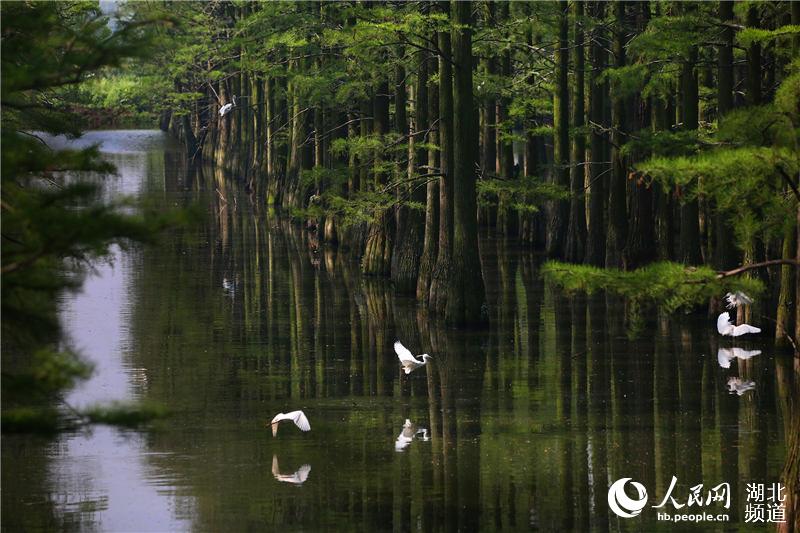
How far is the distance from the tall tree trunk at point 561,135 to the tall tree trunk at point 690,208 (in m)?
A: 5.03

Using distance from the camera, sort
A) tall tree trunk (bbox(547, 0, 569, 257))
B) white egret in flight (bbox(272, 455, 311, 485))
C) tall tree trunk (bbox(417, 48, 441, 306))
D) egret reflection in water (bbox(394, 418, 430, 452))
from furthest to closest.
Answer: tall tree trunk (bbox(547, 0, 569, 257))
tall tree trunk (bbox(417, 48, 441, 306))
egret reflection in water (bbox(394, 418, 430, 452))
white egret in flight (bbox(272, 455, 311, 485))

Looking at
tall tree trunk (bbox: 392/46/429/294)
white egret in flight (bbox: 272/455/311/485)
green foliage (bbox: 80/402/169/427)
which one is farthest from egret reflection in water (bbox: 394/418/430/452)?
tall tree trunk (bbox: 392/46/429/294)

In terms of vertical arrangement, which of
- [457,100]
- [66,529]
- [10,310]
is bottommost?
[66,529]

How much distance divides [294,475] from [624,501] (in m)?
3.44

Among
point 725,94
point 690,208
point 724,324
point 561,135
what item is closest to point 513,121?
point 561,135

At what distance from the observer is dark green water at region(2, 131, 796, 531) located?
46.6ft

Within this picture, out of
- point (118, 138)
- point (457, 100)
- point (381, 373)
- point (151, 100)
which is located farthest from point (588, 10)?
point (118, 138)

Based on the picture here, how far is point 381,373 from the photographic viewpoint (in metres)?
21.5

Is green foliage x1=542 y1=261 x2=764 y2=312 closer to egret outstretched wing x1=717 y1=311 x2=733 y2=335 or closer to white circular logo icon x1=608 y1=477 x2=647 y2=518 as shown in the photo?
white circular logo icon x1=608 y1=477 x2=647 y2=518

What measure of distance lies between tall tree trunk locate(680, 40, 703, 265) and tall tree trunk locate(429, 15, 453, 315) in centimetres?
405

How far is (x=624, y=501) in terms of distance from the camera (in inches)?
559

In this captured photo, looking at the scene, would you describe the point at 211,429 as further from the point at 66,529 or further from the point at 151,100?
the point at 151,100

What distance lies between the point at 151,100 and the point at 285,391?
6278cm

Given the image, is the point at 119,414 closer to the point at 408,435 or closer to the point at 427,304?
the point at 408,435
